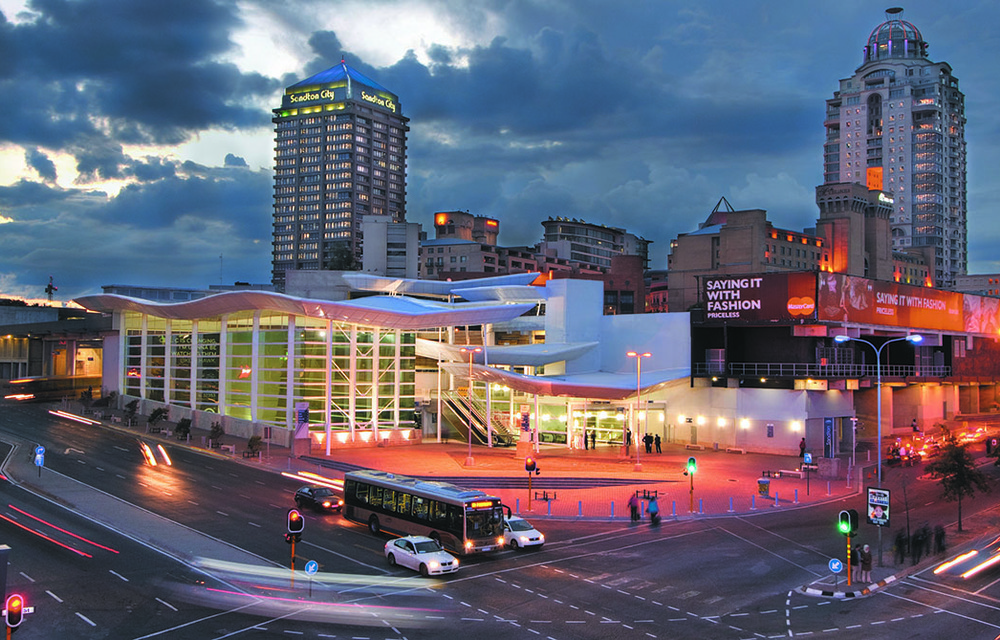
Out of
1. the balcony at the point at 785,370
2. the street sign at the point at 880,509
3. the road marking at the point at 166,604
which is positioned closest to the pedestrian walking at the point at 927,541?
the street sign at the point at 880,509

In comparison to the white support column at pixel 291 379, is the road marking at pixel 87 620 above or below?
below

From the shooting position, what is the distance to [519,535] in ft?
111

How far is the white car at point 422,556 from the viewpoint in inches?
1170

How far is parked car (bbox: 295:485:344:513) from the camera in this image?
4078 centimetres

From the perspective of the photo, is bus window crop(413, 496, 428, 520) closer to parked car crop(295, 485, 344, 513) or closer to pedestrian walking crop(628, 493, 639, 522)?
parked car crop(295, 485, 344, 513)

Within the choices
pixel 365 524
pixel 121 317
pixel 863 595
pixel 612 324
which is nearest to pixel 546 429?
pixel 612 324

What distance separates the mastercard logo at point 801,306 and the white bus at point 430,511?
→ 4053 cm

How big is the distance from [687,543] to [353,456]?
30607 millimetres

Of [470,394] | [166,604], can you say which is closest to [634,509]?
[166,604]

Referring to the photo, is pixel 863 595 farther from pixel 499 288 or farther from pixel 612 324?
pixel 499 288

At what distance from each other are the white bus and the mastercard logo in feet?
133

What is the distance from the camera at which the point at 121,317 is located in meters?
88.9

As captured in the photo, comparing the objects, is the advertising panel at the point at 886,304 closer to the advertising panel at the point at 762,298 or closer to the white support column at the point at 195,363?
the advertising panel at the point at 762,298

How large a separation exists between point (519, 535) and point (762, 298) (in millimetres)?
40820
